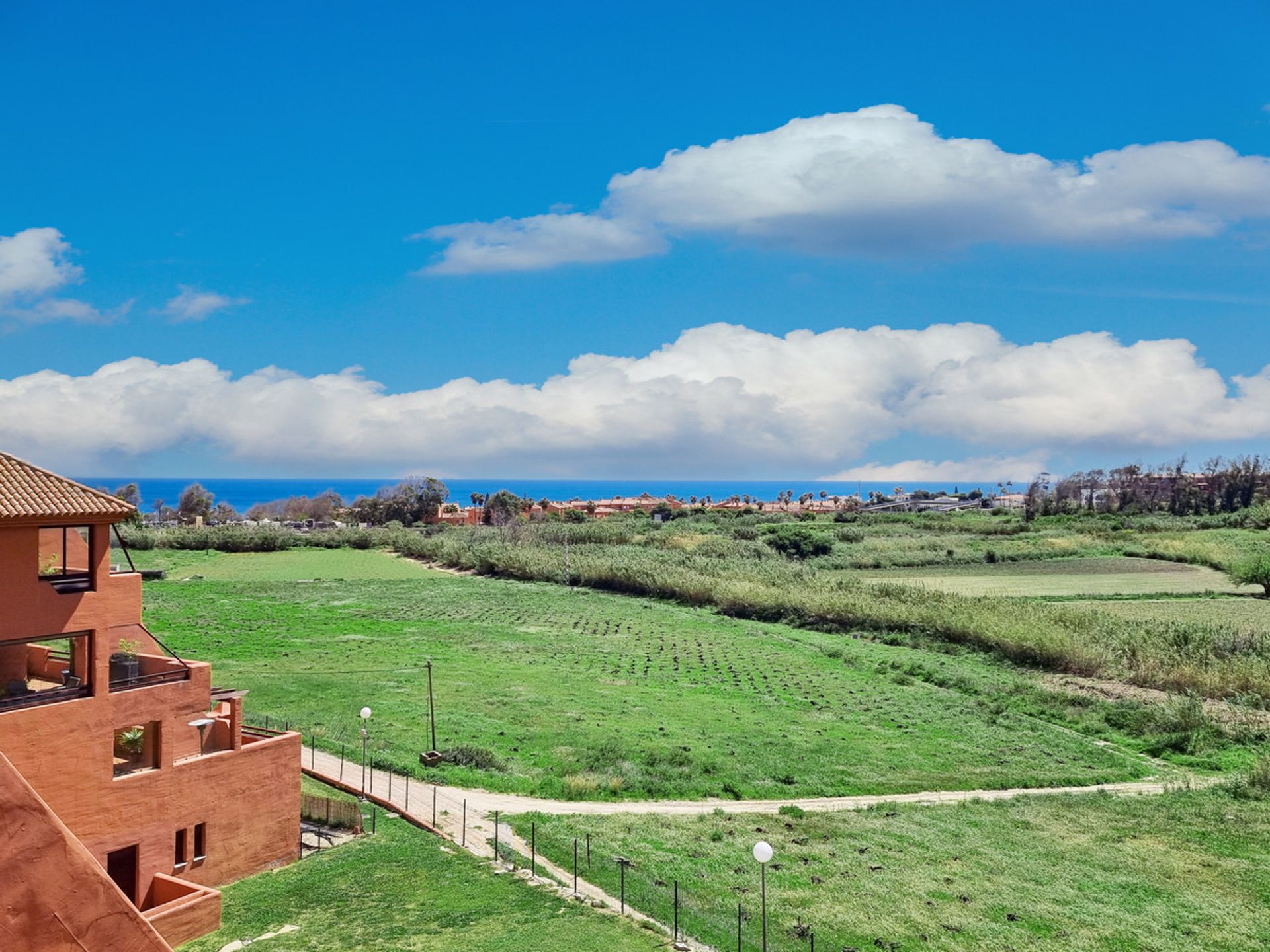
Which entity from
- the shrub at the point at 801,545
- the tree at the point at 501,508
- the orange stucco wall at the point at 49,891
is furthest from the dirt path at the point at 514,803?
the tree at the point at 501,508

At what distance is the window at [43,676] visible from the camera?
17.8m

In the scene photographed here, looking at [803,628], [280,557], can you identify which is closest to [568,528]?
[280,557]

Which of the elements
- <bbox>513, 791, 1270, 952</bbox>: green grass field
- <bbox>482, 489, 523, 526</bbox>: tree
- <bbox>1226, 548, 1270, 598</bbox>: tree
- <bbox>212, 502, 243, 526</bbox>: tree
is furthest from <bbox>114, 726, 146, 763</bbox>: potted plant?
<bbox>212, 502, 243, 526</bbox>: tree

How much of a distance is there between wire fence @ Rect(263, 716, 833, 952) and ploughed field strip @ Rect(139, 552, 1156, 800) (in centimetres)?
167

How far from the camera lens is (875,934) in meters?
19.8

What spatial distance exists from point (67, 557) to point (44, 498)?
2296 mm

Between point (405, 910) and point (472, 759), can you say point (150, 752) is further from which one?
point (472, 759)

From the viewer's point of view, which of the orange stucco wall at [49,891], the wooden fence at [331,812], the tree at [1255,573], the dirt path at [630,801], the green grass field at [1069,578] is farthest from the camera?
the green grass field at [1069,578]

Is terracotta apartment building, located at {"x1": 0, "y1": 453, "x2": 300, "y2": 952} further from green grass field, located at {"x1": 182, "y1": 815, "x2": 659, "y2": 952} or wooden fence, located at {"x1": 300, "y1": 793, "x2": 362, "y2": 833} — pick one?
wooden fence, located at {"x1": 300, "y1": 793, "x2": 362, "y2": 833}

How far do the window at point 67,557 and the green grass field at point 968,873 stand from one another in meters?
12.3

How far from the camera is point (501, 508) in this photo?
139250mm

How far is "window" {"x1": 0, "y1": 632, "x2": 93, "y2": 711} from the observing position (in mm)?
17781

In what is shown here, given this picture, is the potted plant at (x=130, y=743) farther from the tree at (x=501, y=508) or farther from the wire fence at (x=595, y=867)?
the tree at (x=501, y=508)

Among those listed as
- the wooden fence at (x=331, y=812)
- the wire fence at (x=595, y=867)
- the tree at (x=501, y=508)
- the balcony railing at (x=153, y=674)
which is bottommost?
the wire fence at (x=595, y=867)
